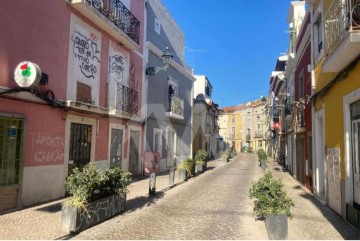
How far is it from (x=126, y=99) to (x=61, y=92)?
441cm

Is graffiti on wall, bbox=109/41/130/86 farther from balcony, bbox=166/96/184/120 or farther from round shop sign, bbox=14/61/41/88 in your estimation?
balcony, bbox=166/96/184/120

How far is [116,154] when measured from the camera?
14.2m

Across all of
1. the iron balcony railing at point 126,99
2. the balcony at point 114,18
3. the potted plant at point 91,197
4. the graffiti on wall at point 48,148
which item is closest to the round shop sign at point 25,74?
the graffiti on wall at point 48,148

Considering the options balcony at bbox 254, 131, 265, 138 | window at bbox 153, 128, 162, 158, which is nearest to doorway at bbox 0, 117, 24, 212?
window at bbox 153, 128, 162, 158

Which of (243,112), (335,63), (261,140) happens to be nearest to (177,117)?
(335,63)

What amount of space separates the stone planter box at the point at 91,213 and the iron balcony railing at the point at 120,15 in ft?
22.9

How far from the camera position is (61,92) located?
10.3 metres

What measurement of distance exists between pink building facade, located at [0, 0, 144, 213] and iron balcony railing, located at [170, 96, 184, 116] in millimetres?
5526

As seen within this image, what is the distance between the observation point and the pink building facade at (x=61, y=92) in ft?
27.3

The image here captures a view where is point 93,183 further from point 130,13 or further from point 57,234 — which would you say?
point 130,13

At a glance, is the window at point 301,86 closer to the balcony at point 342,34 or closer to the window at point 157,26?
the balcony at point 342,34

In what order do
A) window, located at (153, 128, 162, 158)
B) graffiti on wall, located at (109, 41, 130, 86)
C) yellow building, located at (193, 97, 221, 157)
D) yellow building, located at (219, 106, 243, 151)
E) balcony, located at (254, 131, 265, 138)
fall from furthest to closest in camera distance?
yellow building, located at (219, 106, 243, 151)
balcony, located at (254, 131, 265, 138)
yellow building, located at (193, 97, 221, 157)
window, located at (153, 128, 162, 158)
graffiti on wall, located at (109, 41, 130, 86)

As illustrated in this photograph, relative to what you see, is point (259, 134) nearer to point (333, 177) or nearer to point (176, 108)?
point (176, 108)

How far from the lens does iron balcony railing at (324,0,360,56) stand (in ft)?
20.1
